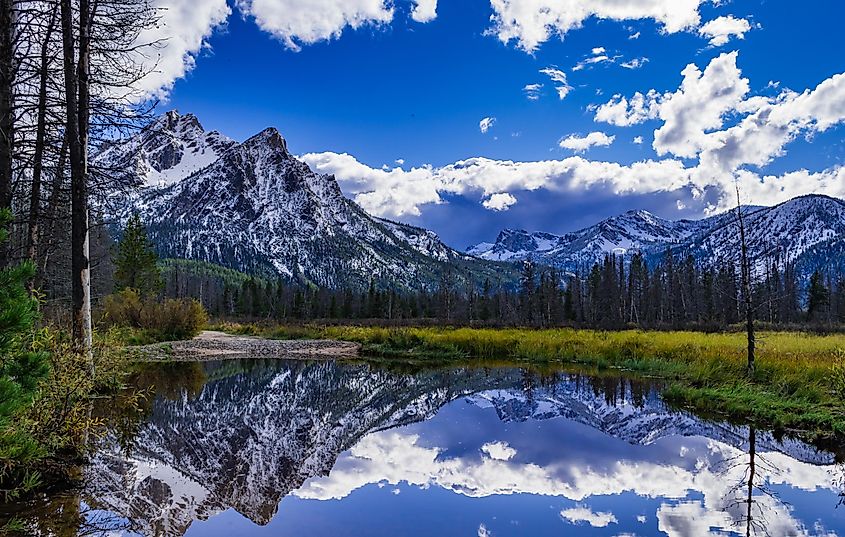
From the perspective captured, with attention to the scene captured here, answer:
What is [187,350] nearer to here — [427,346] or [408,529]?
[427,346]

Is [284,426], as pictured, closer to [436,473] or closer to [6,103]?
[436,473]

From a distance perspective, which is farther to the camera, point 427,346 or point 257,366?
point 427,346

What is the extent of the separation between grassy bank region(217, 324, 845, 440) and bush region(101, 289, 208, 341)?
33.7 feet

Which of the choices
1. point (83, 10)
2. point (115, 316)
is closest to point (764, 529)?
point (83, 10)

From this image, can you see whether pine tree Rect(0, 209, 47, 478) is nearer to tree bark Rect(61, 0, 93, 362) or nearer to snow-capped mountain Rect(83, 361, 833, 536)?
snow-capped mountain Rect(83, 361, 833, 536)

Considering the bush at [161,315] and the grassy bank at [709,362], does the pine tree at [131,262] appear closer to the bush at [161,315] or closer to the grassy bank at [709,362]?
the bush at [161,315]

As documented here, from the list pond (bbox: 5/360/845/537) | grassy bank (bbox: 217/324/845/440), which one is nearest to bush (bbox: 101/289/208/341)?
grassy bank (bbox: 217/324/845/440)

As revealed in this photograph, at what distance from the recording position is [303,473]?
9117mm

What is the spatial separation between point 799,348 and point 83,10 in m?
26.6

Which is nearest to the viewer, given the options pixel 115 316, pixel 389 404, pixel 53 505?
pixel 53 505

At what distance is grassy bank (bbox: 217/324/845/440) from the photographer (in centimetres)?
1290

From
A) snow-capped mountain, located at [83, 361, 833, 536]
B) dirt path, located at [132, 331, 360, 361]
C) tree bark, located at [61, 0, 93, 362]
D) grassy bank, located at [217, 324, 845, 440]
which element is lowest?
dirt path, located at [132, 331, 360, 361]

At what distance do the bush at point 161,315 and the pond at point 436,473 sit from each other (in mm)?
20958

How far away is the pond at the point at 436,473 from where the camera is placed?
6895 millimetres
